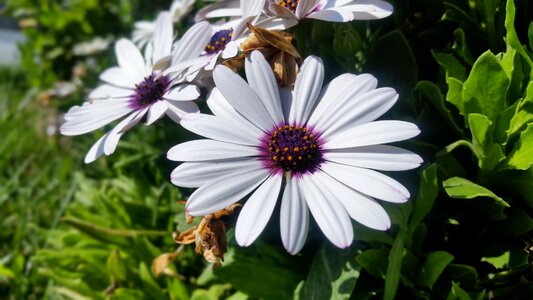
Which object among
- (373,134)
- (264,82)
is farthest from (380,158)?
(264,82)

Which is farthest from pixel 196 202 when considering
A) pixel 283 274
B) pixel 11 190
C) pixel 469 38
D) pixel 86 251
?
pixel 11 190

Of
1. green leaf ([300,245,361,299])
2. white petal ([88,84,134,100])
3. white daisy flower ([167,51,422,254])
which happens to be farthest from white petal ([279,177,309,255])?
white petal ([88,84,134,100])

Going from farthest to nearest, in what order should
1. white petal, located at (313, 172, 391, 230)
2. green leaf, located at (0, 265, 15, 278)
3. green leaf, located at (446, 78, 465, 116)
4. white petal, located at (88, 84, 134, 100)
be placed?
green leaf, located at (0, 265, 15, 278) < white petal, located at (88, 84, 134, 100) < green leaf, located at (446, 78, 465, 116) < white petal, located at (313, 172, 391, 230)

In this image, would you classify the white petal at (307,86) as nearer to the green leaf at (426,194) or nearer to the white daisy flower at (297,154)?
the white daisy flower at (297,154)

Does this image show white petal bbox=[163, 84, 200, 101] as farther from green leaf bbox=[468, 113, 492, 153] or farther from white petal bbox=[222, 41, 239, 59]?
green leaf bbox=[468, 113, 492, 153]

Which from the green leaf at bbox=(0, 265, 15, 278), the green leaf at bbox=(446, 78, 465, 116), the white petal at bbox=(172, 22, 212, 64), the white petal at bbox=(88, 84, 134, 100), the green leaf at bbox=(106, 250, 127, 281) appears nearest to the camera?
the green leaf at bbox=(446, 78, 465, 116)

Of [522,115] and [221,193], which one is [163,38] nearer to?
[221,193]

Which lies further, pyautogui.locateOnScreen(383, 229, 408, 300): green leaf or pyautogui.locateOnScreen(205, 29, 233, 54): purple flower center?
pyautogui.locateOnScreen(205, 29, 233, 54): purple flower center
